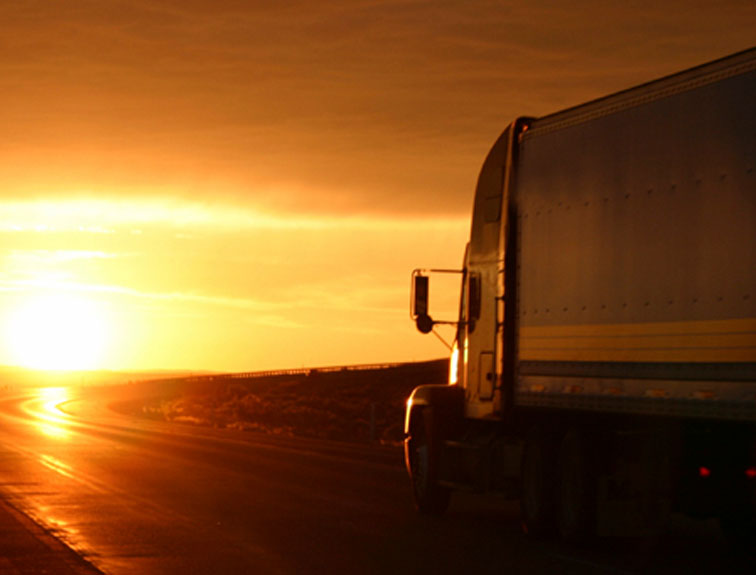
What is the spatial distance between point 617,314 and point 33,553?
590cm

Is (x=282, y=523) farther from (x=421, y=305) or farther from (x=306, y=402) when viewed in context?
(x=306, y=402)

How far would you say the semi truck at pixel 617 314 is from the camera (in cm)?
1204

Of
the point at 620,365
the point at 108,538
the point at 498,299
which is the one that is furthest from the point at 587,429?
the point at 108,538

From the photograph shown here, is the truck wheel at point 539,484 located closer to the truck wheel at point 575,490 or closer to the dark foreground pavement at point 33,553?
the truck wheel at point 575,490

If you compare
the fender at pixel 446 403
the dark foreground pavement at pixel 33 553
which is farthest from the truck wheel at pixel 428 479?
the dark foreground pavement at pixel 33 553

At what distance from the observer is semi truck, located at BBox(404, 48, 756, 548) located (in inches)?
474

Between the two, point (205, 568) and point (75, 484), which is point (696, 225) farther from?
point (75, 484)

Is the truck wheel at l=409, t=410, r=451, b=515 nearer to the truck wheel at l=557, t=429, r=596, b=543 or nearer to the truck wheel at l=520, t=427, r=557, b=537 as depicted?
the truck wheel at l=520, t=427, r=557, b=537

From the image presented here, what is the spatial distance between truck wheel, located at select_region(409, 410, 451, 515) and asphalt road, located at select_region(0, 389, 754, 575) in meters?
0.25

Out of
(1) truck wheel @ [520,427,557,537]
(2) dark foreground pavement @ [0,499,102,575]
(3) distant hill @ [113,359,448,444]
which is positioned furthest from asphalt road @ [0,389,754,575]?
(3) distant hill @ [113,359,448,444]

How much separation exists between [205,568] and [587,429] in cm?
430

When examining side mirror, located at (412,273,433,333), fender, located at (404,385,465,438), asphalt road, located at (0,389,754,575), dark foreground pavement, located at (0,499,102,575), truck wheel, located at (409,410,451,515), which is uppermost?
side mirror, located at (412,273,433,333)

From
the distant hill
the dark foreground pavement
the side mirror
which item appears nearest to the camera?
the dark foreground pavement

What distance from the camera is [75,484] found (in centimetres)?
2177
